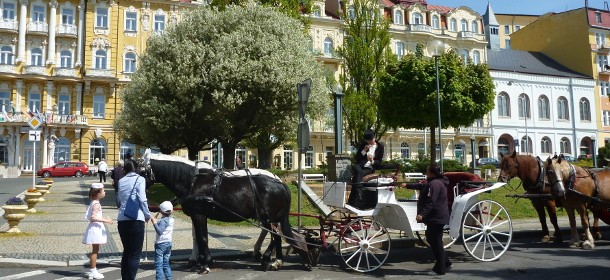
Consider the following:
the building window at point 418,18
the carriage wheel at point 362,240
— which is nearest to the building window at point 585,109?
the building window at point 418,18

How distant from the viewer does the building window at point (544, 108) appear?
53.6m

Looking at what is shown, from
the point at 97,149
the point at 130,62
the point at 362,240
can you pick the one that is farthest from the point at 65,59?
the point at 362,240

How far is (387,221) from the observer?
8984 millimetres

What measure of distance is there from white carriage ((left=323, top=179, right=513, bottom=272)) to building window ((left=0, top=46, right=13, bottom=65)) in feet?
139

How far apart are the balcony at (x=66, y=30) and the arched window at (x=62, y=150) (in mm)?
9384

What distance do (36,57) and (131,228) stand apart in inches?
1683

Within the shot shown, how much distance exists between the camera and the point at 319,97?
22656 mm

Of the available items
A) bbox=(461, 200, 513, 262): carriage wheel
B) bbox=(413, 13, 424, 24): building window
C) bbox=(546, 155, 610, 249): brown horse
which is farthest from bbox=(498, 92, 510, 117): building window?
bbox=(461, 200, 513, 262): carriage wheel

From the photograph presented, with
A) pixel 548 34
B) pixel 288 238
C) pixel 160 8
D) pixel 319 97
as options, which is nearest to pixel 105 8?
pixel 160 8

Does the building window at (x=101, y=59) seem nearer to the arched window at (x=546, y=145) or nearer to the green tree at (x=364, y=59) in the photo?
the green tree at (x=364, y=59)

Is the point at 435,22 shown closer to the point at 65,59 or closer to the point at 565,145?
the point at 565,145

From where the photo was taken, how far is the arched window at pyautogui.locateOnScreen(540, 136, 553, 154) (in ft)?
175

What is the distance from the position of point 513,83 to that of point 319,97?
122 feet

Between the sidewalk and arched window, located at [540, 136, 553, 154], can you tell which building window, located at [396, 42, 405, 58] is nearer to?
arched window, located at [540, 136, 553, 154]
